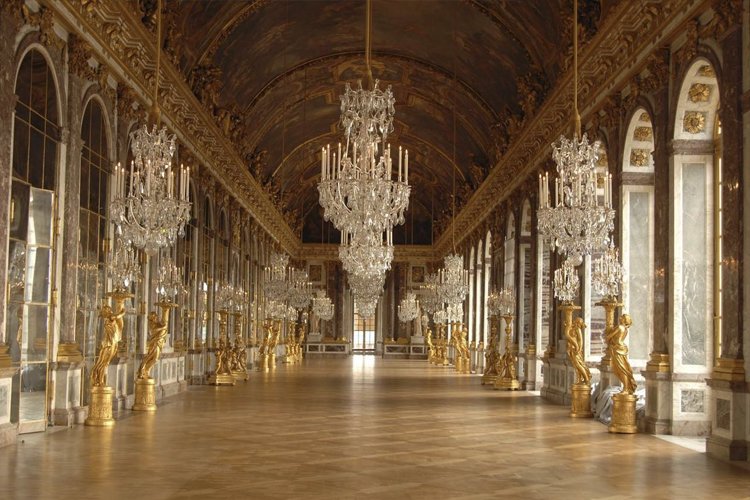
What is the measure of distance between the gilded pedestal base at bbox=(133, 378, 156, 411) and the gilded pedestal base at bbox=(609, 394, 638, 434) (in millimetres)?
7635

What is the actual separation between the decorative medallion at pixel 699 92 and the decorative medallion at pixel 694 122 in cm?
22

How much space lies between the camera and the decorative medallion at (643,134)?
15633 mm

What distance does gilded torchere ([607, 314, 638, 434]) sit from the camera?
13273mm

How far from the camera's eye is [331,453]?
34.3 ft

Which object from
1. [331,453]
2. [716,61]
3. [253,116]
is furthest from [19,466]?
[253,116]

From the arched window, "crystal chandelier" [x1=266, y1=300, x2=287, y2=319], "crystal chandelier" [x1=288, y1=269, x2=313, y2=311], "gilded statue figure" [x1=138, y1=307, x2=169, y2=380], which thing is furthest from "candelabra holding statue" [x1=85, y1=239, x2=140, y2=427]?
"crystal chandelier" [x1=266, y1=300, x2=287, y2=319]

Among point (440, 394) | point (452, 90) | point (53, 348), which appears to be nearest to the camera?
point (53, 348)

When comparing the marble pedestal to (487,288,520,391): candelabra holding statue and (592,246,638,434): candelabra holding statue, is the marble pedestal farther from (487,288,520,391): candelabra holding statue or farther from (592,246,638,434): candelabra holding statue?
(487,288,520,391): candelabra holding statue

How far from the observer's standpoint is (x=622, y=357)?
13312 mm

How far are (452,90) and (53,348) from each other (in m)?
20.3

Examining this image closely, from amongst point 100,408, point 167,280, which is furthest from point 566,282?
point 100,408

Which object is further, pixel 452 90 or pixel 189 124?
pixel 452 90

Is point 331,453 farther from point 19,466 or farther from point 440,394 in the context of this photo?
point 440,394

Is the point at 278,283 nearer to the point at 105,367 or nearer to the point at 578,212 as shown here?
the point at 105,367
